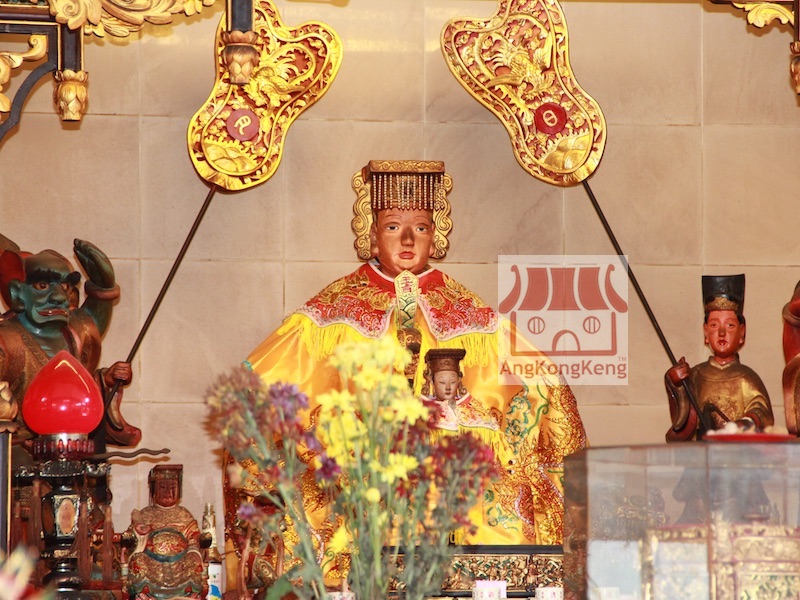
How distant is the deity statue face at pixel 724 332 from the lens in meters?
5.65

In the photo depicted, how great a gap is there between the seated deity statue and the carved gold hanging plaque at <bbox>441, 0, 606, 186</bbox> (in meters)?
0.60

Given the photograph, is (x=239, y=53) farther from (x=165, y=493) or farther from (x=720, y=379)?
(x=720, y=379)

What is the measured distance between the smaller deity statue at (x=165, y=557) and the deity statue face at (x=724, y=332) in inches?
87.1

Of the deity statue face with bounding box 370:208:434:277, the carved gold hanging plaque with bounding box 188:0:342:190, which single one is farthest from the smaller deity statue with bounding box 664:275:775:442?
the carved gold hanging plaque with bounding box 188:0:342:190

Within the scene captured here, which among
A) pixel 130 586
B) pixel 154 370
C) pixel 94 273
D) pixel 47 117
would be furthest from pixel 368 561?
pixel 47 117

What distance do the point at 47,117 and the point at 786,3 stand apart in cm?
307

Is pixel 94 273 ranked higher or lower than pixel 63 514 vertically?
higher

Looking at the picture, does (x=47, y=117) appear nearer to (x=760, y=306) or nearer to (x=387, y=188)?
(x=387, y=188)

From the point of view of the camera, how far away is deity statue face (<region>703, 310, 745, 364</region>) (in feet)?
18.5

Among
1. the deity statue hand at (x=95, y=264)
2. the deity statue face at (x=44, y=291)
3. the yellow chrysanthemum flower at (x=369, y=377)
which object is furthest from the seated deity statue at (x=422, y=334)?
the yellow chrysanthemum flower at (x=369, y=377)

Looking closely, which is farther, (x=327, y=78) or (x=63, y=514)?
(x=327, y=78)

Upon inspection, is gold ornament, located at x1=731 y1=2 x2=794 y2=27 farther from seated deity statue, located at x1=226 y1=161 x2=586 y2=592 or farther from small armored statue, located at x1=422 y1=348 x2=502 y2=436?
small armored statue, located at x1=422 y1=348 x2=502 y2=436

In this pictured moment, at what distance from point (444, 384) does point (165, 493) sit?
1.10m

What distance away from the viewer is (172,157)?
637 cm
